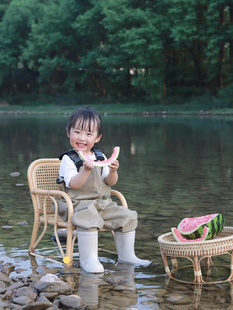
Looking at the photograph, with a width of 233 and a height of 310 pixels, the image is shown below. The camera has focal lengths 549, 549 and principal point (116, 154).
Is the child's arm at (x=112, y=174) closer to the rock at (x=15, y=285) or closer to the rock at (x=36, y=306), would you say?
the rock at (x=15, y=285)

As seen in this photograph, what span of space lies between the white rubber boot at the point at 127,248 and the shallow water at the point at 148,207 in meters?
0.08

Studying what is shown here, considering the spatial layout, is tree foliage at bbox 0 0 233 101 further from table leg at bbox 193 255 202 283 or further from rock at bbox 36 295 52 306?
rock at bbox 36 295 52 306

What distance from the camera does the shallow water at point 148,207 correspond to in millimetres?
3799

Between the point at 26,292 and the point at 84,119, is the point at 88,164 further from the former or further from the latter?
→ the point at 26,292

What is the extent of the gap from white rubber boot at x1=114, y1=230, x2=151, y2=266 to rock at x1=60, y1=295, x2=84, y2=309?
1.04 meters

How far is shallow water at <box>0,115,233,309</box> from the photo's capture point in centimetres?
380

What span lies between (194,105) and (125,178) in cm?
3356

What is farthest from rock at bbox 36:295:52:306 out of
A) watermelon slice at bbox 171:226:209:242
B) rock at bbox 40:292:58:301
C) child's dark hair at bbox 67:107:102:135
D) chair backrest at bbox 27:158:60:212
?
child's dark hair at bbox 67:107:102:135

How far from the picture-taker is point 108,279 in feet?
13.4

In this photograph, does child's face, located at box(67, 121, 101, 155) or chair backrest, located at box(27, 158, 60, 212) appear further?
chair backrest, located at box(27, 158, 60, 212)

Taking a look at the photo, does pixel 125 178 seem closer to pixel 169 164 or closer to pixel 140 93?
pixel 169 164

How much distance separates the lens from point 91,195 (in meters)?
4.45

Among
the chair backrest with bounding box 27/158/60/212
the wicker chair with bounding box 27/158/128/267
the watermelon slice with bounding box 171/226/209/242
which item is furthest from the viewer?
the chair backrest with bounding box 27/158/60/212

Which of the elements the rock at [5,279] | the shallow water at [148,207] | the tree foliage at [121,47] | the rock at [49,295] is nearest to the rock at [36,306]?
the rock at [49,295]
